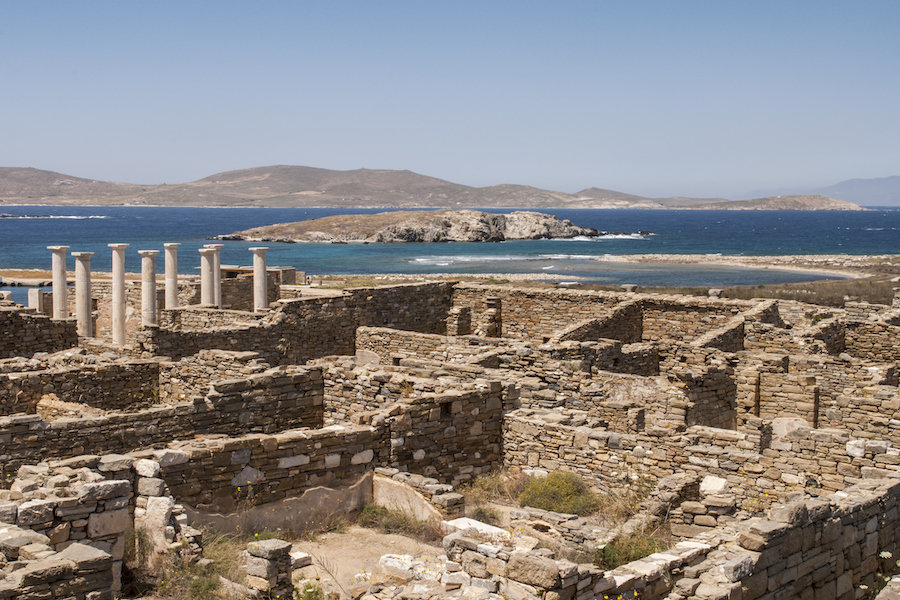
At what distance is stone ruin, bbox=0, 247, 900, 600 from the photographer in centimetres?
807

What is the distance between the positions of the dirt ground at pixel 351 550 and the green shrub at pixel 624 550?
1462 millimetres

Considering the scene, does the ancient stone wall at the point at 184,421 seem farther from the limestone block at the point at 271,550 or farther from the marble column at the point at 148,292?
the marble column at the point at 148,292

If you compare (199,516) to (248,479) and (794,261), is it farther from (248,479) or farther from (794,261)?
(794,261)

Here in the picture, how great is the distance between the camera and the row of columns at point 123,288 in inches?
1052

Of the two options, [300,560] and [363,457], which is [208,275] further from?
[300,560]

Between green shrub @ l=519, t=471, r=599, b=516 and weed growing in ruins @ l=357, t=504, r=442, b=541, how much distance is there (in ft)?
4.51

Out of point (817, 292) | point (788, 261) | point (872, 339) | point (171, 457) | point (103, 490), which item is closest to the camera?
point (103, 490)

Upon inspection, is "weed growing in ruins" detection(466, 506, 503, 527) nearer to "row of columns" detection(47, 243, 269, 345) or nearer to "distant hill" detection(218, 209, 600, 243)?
"row of columns" detection(47, 243, 269, 345)

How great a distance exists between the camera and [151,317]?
26547 mm

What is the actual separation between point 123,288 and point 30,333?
27.1 feet

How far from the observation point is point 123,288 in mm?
27266

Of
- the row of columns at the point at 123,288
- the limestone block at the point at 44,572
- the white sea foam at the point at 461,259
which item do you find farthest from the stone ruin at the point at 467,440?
the white sea foam at the point at 461,259

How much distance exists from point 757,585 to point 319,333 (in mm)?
11968

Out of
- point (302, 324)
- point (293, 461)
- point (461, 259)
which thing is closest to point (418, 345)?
point (302, 324)
